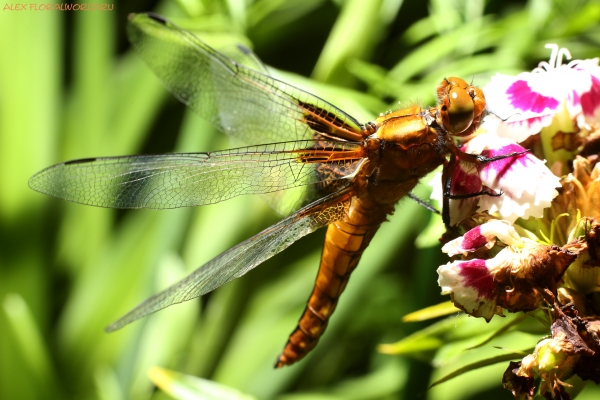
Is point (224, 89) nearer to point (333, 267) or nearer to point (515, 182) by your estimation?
A: point (333, 267)

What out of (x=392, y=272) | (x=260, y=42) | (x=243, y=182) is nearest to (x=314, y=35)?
(x=260, y=42)

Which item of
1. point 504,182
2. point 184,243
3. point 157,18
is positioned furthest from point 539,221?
point 184,243

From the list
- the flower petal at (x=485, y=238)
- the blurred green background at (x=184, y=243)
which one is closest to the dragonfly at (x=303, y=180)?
the flower petal at (x=485, y=238)

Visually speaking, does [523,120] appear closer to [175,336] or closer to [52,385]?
[175,336]

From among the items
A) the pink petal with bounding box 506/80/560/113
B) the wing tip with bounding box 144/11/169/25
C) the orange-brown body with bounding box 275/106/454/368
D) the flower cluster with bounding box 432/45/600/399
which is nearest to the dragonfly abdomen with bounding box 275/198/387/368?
the orange-brown body with bounding box 275/106/454/368

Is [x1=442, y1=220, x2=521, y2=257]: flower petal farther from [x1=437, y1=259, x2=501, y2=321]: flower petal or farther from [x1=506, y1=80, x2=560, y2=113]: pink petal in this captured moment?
[x1=506, y1=80, x2=560, y2=113]: pink petal

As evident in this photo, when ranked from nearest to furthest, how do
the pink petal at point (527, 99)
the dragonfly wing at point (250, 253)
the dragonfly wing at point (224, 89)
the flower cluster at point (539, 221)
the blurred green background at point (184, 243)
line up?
the flower cluster at point (539, 221) → the pink petal at point (527, 99) → the dragonfly wing at point (250, 253) → the dragonfly wing at point (224, 89) → the blurred green background at point (184, 243)

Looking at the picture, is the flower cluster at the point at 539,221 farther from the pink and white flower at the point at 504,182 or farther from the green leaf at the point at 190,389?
the green leaf at the point at 190,389
